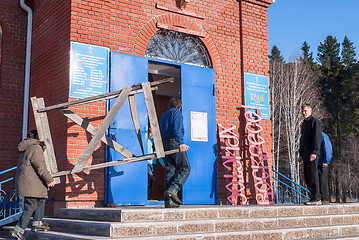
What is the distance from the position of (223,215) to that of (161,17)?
4.38 meters

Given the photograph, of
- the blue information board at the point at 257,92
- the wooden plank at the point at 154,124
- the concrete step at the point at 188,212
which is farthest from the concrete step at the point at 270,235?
the blue information board at the point at 257,92

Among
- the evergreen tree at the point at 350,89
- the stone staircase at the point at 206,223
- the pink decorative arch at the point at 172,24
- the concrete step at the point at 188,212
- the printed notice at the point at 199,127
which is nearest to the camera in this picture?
the stone staircase at the point at 206,223

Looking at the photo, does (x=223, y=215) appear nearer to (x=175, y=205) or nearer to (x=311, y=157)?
(x=175, y=205)

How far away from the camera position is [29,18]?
29.1ft

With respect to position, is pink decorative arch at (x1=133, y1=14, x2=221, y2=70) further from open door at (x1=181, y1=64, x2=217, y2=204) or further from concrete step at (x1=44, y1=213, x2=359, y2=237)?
concrete step at (x1=44, y1=213, x2=359, y2=237)

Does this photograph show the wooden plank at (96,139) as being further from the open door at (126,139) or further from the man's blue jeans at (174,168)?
the open door at (126,139)

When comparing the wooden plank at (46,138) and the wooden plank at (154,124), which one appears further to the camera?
the wooden plank at (46,138)

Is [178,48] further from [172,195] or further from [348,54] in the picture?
[348,54]

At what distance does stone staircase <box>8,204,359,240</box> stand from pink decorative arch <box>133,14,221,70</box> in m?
3.41

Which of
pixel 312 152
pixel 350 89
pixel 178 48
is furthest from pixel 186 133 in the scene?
pixel 350 89

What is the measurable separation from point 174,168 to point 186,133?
203 cm

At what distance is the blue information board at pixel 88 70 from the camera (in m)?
7.10

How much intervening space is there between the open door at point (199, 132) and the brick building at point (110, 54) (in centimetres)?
5

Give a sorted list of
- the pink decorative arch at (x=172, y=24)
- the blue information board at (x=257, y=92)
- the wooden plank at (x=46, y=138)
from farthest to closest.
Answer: the blue information board at (x=257, y=92) → the pink decorative arch at (x=172, y=24) → the wooden plank at (x=46, y=138)
